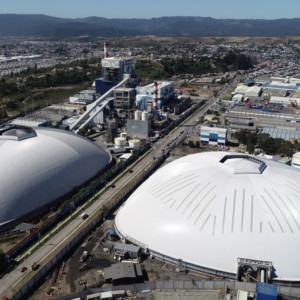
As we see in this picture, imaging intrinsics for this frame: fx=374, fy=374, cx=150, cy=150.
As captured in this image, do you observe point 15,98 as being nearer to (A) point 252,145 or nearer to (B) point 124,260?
(A) point 252,145

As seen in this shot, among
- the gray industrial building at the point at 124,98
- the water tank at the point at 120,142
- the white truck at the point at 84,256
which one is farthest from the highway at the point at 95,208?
the gray industrial building at the point at 124,98

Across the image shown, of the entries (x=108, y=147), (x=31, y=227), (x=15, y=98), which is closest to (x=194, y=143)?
(x=108, y=147)

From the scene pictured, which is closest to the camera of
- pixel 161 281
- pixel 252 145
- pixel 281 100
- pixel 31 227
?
pixel 161 281

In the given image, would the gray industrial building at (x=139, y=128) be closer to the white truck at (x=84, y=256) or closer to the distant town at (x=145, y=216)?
the distant town at (x=145, y=216)

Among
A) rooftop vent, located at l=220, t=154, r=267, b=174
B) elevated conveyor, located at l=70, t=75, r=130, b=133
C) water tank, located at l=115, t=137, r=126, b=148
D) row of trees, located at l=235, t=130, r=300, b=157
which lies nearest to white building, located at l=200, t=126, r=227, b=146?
row of trees, located at l=235, t=130, r=300, b=157

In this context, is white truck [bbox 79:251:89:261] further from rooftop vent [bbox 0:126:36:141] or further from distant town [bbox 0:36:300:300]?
rooftop vent [bbox 0:126:36:141]

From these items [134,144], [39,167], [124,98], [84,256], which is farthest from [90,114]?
[84,256]
